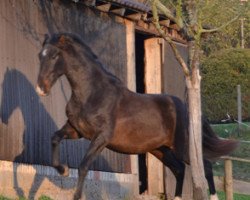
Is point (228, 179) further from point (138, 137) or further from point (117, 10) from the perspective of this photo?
point (117, 10)

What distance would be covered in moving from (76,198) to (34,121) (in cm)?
242

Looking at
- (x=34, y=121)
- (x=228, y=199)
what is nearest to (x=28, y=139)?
(x=34, y=121)

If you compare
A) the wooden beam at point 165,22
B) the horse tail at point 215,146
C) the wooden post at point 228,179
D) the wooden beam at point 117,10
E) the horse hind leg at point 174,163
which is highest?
the wooden beam at point 117,10

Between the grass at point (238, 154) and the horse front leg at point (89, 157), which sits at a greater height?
the horse front leg at point (89, 157)

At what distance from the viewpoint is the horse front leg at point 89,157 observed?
360 inches

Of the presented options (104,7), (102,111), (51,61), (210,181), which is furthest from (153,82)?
(51,61)

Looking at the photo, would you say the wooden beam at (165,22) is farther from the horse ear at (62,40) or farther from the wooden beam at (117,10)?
the horse ear at (62,40)

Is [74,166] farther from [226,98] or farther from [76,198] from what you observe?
[226,98]

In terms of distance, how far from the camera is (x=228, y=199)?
12250 mm

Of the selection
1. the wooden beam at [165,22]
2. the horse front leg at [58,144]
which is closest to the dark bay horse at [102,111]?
the horse front leg at [58,144]

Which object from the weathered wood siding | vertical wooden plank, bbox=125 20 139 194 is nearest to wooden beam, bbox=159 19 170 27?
vertical wooden plank, bbox=125 20 139 194

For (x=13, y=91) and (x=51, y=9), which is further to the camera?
(x=51, y=9)

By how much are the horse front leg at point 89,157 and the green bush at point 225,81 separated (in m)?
23.5

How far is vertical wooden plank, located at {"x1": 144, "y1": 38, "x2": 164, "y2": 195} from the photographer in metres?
15.3
